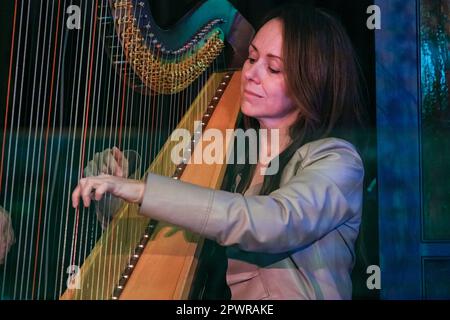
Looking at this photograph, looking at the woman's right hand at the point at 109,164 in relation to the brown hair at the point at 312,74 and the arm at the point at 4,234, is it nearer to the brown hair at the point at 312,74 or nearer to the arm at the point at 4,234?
the brown hair at the point at 312,74

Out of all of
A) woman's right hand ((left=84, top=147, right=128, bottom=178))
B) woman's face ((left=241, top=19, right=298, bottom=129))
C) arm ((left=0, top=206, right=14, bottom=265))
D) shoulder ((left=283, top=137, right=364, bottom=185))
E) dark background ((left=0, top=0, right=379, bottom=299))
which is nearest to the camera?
shoulder ((left=283, top=137, right=364, bottom=185))

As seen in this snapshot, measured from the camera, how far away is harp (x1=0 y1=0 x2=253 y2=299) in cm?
142

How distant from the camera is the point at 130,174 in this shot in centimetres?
166

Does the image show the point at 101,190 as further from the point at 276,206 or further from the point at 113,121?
the point at 113,121

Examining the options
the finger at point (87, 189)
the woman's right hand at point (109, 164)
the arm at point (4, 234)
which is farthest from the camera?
the arm at point (4, 234)

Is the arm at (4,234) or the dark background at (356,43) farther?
the dark background at (356,43)

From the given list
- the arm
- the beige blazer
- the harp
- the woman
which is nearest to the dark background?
the harp

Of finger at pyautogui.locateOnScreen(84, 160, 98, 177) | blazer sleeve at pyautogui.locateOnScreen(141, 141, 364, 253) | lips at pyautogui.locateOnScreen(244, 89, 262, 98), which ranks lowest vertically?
blazer sleeve at pyautogui.locateOnScreen(141, 141, 364, 253)

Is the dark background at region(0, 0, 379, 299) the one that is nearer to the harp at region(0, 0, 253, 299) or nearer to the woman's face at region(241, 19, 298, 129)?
the harp at region(0, 0, 253, 299)

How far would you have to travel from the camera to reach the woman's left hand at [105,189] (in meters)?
1.16

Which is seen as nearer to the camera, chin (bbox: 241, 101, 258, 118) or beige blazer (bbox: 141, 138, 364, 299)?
beige blazer (bbox: 141, 138, 364, 299)

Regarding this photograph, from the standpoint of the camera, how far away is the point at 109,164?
5.06 ft

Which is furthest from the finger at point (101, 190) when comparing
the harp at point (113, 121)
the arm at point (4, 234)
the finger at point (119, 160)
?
the arm at point (4, 234)
